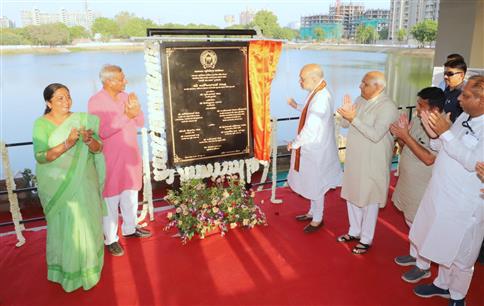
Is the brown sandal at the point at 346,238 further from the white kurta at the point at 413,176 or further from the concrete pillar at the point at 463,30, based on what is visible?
the concrete pillar at the point at 463,30

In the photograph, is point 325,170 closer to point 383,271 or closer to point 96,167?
point 383,271

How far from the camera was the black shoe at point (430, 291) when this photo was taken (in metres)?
2.77

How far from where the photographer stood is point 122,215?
366 cm

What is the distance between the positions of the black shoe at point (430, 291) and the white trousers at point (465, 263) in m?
0.15

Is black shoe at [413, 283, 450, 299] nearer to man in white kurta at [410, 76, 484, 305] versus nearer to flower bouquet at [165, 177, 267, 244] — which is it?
man in white kurta at [410, 76, 484, 305]

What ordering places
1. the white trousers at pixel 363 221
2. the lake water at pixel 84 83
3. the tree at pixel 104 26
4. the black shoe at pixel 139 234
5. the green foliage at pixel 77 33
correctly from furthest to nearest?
1. the lake water at pixel 84 83
2. the green foliage at pixel 77 33
3. the tree at pixel 104 26
4. the black shoe at pixel 139 234
5. the white trousers at pixel 363 221

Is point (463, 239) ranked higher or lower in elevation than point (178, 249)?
higher

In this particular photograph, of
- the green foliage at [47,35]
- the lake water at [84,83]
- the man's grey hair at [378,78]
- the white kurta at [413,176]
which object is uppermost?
the green foliage at [47,35]

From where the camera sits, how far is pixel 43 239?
12.3 feet

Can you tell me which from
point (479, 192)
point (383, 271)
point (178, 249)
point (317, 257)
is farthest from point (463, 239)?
point (178, 249)

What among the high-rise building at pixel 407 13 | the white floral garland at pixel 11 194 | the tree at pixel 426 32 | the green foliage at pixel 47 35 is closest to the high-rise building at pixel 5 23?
the green foliage at pixel 47 35

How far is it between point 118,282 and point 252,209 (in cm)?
155

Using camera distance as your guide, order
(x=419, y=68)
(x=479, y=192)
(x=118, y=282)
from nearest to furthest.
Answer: (x=479, y=192), (x=118, y=282), (x=419, y=68)

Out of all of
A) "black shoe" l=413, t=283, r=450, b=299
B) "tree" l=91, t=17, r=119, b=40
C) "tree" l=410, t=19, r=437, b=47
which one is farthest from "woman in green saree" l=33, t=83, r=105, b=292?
"tree" l=410, t=19, r=437, b=47
